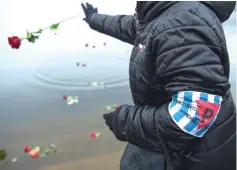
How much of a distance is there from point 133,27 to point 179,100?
2.22ft

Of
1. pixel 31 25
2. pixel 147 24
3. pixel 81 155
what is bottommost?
pixel 81 155

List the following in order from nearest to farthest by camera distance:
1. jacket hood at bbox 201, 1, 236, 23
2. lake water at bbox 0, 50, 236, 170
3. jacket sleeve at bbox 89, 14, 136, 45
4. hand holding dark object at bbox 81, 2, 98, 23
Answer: jacket hood at bbox 201, 1, 236, 23
jacket sleeve at bbox 89, 14, 136, 45
hand holding dark object at bbox 81, 2, 98, 23
lake water at bbox 0, 50, 236, 170

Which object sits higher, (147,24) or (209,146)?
(147,24)

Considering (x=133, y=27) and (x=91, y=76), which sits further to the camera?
(x=91, y=76)

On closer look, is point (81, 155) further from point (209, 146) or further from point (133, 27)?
point (209, 146)

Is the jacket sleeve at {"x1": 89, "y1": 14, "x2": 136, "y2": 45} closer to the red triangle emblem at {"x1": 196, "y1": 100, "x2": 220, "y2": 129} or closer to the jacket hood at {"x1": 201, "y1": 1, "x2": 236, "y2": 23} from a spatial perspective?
the jacket hood at {"x1": 201, "y1": 1, "x2": 236, "y2": 23}

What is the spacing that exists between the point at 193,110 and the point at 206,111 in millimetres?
43

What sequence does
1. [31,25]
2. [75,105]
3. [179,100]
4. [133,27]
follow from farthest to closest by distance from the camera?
[31,25]
[75,105]
[133,27]
[179,100]

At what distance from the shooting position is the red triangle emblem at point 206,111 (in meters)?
0.99

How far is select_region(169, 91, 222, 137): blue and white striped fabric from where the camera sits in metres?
0.99

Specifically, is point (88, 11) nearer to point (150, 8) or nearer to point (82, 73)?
point (150, 8)

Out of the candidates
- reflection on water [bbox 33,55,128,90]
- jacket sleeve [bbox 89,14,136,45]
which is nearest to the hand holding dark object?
jacket sleeve [bbox 89,14,136,45]

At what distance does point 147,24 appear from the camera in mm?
1169

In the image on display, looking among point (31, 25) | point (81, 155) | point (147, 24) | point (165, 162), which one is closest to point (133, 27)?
A: point (147, 24)
